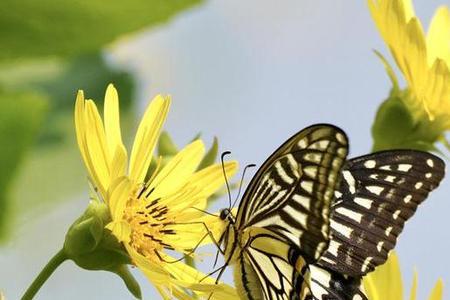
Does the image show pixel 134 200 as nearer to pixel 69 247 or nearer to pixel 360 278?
pixel 69 247

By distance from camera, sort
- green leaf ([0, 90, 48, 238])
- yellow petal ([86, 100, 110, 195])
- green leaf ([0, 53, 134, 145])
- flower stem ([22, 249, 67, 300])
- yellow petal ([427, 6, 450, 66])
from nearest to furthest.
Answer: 1. flower stem ([22, 249, 67, 300])
2. yellow petal ([86, 100, 110, 195])
3. green leaf ([0, 90, 48, 238])
4. yellow petal ([427, 6, 450, 66])
5. green leaf ([0, 53, 134, 145])

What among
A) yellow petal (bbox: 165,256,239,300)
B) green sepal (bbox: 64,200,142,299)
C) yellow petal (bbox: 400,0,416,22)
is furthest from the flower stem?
yellow petal (bbox: 400,0,416,22)

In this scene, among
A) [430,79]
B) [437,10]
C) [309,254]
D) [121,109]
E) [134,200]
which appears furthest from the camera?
[121,109]

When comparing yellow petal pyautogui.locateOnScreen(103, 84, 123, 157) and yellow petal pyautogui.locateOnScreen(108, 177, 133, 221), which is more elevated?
yellow petal pyautogui.locateOnScreen(103, 84, 123, 157)

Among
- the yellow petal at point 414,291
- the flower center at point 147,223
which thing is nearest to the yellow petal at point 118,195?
the flower center at point 147,223

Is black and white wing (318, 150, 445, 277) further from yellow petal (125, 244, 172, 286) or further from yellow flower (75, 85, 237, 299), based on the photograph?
yellow petal (125, 244, 172, 286)

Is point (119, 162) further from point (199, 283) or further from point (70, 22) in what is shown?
point (70, 22)

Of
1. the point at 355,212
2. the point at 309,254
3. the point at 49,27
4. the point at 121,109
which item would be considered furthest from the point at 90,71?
the point at 309,254
